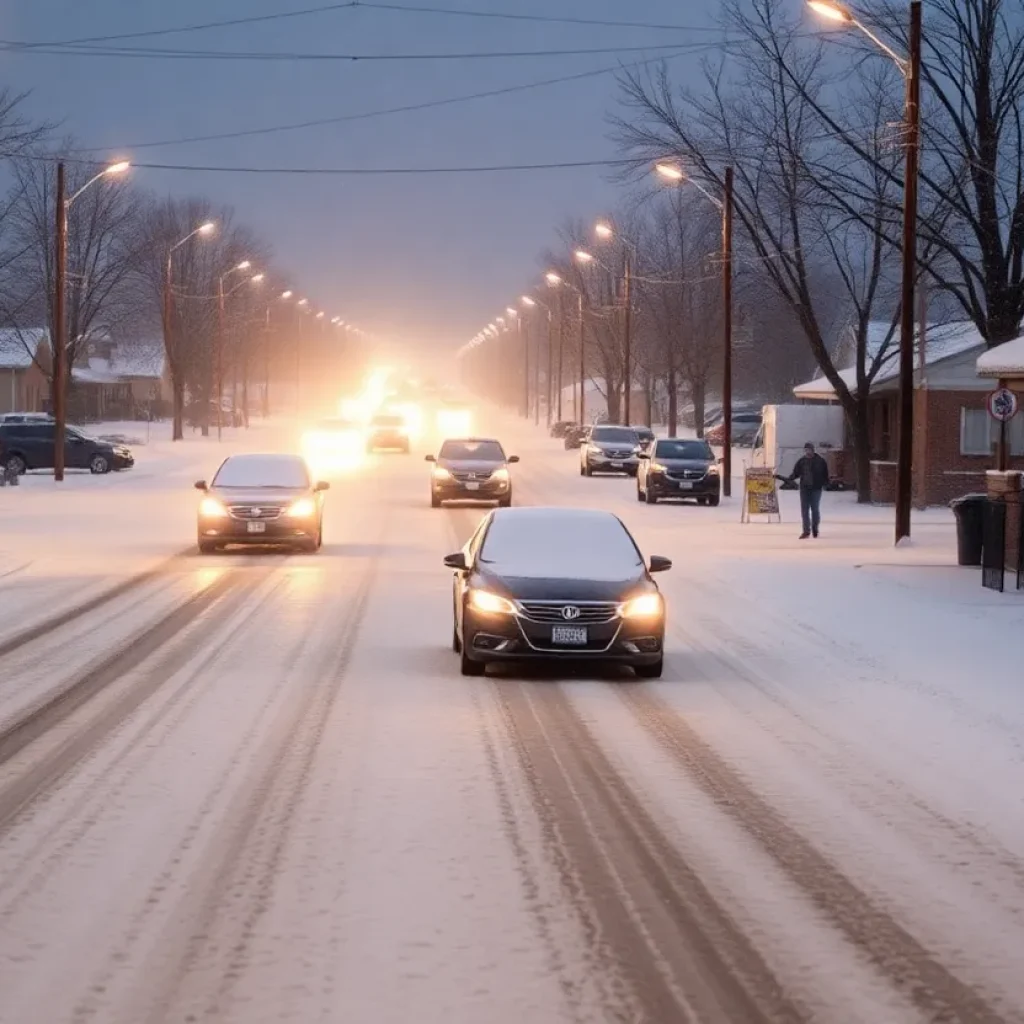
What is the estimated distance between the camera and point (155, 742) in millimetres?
12438

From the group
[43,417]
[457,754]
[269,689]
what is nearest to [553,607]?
[269,689]

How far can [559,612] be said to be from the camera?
1570 cm

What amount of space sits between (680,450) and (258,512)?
64.3 feet

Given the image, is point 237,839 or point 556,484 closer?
point 237,839

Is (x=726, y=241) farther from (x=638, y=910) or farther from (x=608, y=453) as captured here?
(x=638, y=910)

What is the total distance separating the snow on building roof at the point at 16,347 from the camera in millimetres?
97438

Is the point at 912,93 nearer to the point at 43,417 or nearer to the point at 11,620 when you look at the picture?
the point at 11,620

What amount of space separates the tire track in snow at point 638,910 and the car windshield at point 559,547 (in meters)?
4.04

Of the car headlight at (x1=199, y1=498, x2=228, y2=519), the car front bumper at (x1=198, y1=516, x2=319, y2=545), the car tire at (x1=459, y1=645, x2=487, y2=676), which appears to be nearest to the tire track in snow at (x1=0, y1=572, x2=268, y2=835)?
the car tire at (x1=459, y1=645, x2=487, y2=676)

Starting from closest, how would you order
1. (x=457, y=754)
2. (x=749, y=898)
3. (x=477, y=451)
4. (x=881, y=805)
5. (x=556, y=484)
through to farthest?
(x=749, y=898) < (x=881, y=805) < (x=457, y=754) < (x=477, y=451) < (x=556, y=484)

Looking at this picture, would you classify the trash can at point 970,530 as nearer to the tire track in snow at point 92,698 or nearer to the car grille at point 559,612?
the tire track in snow at point 92,698

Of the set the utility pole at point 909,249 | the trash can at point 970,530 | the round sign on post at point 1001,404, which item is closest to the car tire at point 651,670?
the trash can at point 970,530

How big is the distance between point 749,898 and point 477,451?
114 feet

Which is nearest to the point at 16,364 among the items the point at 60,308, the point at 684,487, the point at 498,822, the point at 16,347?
the point at 16,347
